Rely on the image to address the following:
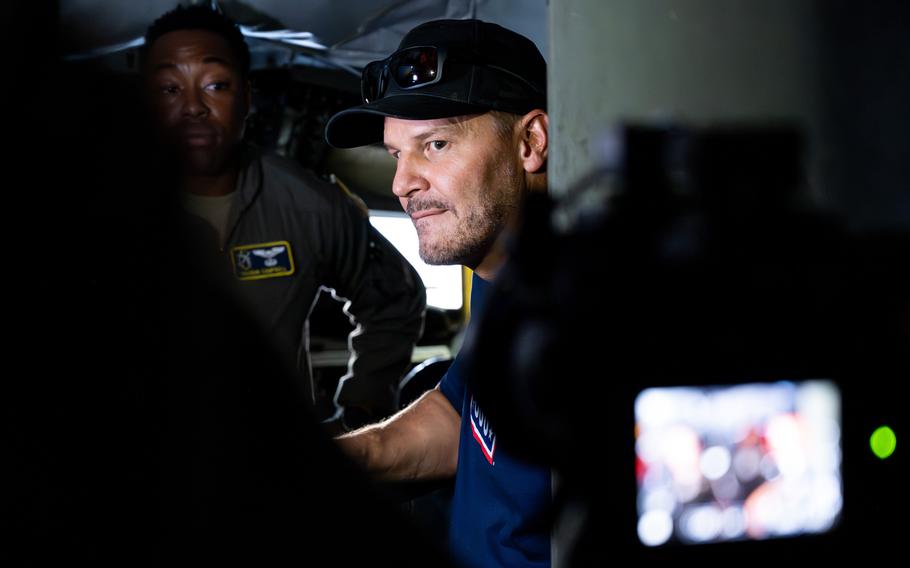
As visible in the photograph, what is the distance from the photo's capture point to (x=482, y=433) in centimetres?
120

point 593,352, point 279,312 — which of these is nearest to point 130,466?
point 593,352

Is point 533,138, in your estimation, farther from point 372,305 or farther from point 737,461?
point 372,305

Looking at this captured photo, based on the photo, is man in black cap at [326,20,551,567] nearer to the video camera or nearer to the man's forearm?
the man's forearm

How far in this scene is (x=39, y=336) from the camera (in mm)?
341

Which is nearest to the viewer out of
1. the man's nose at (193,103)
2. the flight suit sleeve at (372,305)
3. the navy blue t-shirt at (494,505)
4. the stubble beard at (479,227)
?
the navy blue t-shirt at (494,505)

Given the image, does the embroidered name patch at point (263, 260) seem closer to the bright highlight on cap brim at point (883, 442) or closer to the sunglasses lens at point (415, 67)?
the sunglasses lens at point (415, 67)

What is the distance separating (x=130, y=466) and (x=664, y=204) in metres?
0.32

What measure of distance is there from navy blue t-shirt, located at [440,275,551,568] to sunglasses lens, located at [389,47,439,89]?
0.48 metres

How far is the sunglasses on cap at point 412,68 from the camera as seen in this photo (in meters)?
1.41

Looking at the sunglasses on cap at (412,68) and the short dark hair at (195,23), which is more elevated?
the short dark hair at (195,23)

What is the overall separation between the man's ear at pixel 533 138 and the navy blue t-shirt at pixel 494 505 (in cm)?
45

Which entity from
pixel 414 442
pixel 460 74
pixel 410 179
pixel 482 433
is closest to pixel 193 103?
pixel 410 179

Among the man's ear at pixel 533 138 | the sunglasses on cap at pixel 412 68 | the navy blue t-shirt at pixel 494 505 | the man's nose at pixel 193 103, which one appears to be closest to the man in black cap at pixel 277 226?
the man's nose at pixel 193 103

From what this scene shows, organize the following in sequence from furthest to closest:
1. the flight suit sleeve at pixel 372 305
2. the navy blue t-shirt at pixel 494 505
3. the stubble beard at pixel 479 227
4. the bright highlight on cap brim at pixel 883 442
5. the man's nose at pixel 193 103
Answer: the flight suit sleeve at pixel 372 305 < the man's nose at pixel 193 103 < the stubble beard at pixel 479 227 < the navy blue t-shirt at pixel 494 505 < the bright highlight on cap brim at pixel 883 442
